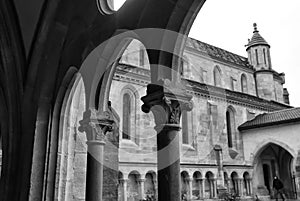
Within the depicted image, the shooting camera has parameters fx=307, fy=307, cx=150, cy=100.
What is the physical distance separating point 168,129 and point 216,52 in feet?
60.2

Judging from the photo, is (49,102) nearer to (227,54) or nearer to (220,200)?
(220,200)

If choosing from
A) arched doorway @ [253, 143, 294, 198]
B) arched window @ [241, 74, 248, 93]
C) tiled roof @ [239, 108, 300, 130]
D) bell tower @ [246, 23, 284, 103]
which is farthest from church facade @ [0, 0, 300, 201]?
bell tower @ [246, 23, 284, 103]

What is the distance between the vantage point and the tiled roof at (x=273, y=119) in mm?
15128

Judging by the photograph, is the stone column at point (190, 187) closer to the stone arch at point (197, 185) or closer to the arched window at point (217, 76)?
the stone arch at point (197, 185)

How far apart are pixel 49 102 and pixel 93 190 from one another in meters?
1.97

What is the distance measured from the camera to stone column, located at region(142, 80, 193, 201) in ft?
9.68

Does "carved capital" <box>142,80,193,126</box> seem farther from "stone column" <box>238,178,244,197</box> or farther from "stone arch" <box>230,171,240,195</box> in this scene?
"stone column" <box>238,178,244,197</box>

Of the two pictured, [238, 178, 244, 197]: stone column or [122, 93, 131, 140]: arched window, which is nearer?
[122, 93, 131, 140]: arched window

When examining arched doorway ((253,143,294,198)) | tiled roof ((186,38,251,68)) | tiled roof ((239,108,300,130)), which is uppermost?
tiled roof ((186,38,251,68))

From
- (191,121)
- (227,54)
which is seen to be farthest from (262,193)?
(227,54)

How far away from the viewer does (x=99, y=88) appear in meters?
4.74

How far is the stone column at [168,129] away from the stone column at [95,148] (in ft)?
5.03

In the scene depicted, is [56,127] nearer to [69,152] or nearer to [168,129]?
[69,152]

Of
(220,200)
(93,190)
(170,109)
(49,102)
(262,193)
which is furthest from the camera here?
(262,193)
